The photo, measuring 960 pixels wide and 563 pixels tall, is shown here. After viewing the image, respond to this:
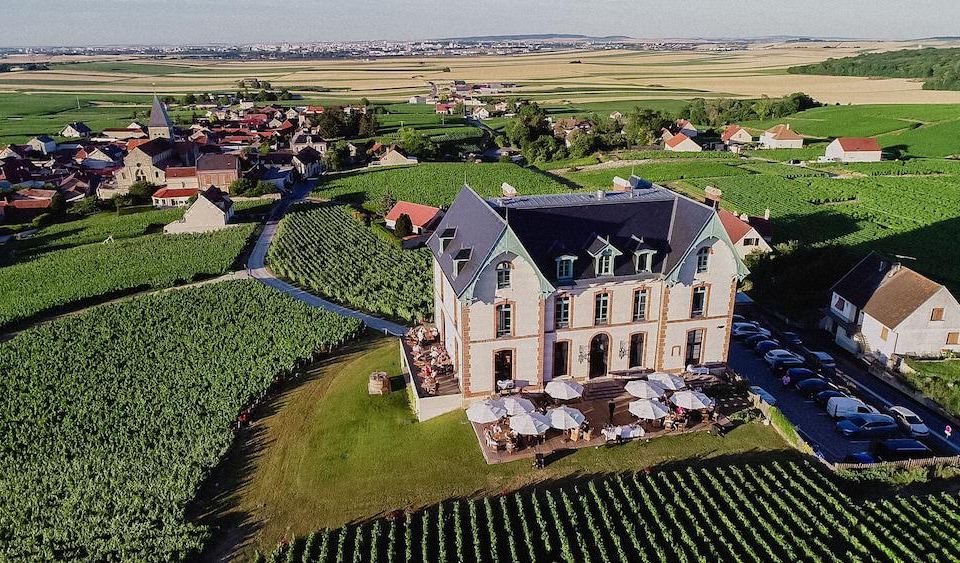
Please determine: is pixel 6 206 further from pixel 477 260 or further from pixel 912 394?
pixel 912 394

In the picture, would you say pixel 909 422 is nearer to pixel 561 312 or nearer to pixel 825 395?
pixel 825 395

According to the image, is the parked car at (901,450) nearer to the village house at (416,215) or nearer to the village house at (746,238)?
the village house at (746,238)

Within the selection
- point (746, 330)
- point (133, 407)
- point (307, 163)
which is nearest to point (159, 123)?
point (307, 163)

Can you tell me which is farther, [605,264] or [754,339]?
[754,339]

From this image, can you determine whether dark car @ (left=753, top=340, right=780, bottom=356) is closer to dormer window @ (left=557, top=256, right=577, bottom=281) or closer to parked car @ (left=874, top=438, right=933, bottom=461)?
parked car @ (left=874, top=438, right=933, bottom=461)

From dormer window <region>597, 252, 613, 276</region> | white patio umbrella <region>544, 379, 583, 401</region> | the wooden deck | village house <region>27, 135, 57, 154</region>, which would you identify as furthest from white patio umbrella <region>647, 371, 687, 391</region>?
village house <region>27, 135, 57, 154</region>
